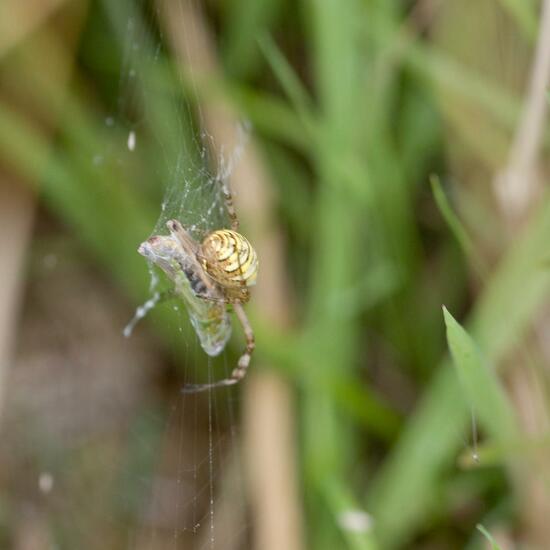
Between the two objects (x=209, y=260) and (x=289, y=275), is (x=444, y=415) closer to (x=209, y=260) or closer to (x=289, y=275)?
(x=289, y=275)

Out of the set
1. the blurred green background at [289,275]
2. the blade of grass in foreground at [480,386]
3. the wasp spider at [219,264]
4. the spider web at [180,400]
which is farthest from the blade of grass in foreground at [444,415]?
the wasp spider at [219,264]

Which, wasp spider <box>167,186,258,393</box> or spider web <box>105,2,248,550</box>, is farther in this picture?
spider web <box>105,2,248,550</box>

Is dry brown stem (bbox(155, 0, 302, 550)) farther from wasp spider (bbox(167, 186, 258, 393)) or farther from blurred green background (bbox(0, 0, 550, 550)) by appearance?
wasp spider (bbox(167, 186, 258, 393))

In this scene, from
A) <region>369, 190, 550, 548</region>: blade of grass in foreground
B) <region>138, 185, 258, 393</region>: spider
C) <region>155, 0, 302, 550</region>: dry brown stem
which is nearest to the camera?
<region>138, 185, 258, 393</region>: spider

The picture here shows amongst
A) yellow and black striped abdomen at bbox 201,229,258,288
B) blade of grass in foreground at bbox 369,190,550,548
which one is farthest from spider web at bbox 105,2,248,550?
yellow and black striped abdomen at bbox 201,229,258,288

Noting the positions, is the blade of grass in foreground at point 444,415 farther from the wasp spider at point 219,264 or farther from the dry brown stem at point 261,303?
the wasp spider at point 219,264

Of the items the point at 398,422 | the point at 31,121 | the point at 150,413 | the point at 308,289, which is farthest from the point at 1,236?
the point at 398,422

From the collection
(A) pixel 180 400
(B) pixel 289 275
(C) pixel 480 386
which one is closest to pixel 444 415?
(C) pixel 480 386
